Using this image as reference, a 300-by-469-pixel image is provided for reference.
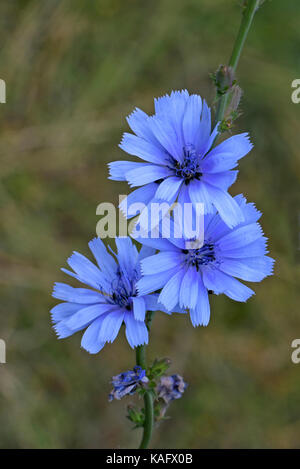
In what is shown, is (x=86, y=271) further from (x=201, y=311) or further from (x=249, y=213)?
(x=249, y=213)

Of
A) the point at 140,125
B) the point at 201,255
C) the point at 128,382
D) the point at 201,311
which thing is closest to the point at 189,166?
the point at 140,125

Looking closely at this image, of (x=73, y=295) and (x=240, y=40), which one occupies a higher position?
A: (x=240, y=40)

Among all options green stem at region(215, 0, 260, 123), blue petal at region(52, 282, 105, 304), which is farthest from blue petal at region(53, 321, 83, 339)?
green stem at region(215, 0, 260, 123)

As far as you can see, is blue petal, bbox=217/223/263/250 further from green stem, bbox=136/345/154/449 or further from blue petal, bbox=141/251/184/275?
green stem, bbox=136/345/154/449

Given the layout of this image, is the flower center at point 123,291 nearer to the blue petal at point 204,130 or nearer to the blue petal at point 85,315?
the blue petal at point 85,315

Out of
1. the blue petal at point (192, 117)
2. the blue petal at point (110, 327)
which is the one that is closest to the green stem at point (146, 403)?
the blue petal at point (110, 327)

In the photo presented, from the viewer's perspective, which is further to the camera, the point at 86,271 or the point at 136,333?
the point at 86,271
